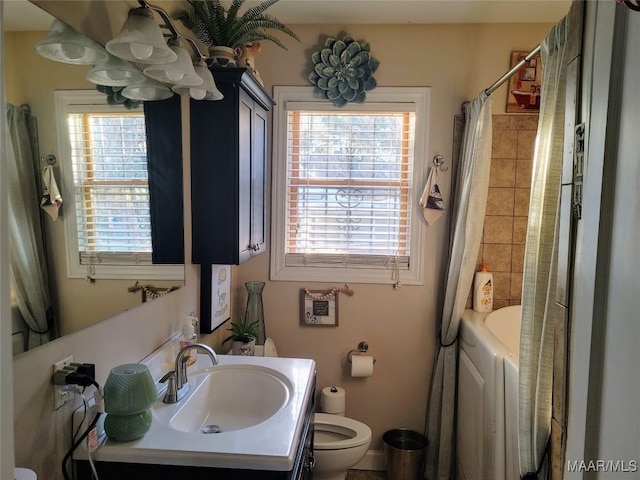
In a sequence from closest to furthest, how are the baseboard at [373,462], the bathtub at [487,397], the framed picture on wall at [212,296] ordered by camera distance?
1. the bathtub at [487,397]
2. the framed picture on wall at [212,296]
3. the baseboard at [373,462]

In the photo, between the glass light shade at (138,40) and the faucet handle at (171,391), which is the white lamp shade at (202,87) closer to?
the glass light shade at (138,40)

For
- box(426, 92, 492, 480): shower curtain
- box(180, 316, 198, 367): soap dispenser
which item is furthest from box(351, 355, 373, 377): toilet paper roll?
box(180, 316, 198, 367): soap dispenser

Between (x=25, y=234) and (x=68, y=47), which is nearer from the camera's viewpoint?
(x=25, y=234)

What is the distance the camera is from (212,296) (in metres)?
2.03

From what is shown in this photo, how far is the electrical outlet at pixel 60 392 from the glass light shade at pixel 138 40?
0.83 metres

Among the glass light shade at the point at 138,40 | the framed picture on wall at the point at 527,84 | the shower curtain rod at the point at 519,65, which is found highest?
the framed picture on wall at the point at 527,84

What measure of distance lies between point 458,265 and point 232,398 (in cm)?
135

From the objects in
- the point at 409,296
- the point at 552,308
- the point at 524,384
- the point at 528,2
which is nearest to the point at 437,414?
the point at 409,296

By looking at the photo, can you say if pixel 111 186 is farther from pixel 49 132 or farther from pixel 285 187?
pixel 285 187

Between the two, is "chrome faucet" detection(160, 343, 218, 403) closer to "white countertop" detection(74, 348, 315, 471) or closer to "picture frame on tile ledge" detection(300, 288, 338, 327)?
"white countertop" detection(74, 348, 315, 471)

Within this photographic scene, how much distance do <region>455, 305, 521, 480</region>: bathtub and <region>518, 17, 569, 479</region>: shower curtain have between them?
370 mm

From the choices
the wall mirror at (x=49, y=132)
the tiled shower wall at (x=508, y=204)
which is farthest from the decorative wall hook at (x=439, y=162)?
the wall mirror at (x=49, y=132)

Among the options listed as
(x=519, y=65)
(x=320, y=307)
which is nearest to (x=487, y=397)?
(x=320, y=307)

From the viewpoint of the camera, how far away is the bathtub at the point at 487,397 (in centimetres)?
165
